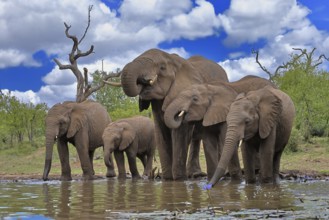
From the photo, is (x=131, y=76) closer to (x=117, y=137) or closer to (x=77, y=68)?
(x=117, y=137)

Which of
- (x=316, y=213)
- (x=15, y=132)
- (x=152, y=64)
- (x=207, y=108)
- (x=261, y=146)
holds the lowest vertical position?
(x=316, y=213)

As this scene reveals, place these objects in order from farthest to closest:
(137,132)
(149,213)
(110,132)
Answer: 1. (137,132)
2. (110,132)
3. (149,213)

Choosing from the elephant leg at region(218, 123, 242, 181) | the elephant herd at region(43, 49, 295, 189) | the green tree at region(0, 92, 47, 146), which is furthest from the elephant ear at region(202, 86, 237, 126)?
the green tree at region(0, 92, 47, 146)

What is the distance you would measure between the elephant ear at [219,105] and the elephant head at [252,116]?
821 millimetres

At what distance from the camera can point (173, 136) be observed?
12.4m

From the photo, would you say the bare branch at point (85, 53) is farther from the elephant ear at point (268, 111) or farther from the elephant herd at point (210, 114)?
the elephant ear at point (268, 111)

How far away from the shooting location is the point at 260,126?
10.7 metres

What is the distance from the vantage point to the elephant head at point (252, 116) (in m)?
10.0

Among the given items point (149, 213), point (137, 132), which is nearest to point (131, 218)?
point (149, 213)

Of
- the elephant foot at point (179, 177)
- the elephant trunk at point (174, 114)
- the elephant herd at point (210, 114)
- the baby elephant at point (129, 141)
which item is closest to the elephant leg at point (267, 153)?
the elephant herd at point (210, 114)

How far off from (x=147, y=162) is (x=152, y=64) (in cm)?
853

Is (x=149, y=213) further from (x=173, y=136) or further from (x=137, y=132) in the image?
(x=137, y=132)

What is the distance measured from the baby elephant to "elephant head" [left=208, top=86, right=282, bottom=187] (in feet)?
22.8

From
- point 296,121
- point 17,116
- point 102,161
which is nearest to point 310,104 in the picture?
point 296,121
